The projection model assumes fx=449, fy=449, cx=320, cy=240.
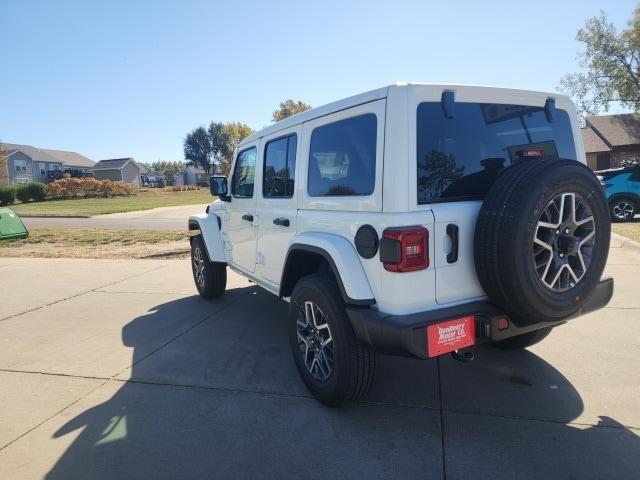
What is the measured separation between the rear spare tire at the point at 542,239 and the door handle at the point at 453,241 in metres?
0.11

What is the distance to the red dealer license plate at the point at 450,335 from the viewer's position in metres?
2.46

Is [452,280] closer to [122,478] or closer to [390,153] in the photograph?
[390,153]

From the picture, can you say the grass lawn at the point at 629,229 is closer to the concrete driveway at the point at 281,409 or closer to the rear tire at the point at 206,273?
the concrete driveway at the point at 281,409

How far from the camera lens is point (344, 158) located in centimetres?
300

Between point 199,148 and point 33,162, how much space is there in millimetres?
30620

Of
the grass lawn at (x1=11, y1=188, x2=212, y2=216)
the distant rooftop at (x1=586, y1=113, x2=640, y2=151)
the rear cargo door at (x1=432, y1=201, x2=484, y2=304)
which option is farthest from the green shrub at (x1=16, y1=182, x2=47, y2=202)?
the distant rooftop at (x1=586, y1=113, x2=640, y2=151)

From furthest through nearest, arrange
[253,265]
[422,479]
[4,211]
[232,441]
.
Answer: [4,211] < [253,265] < [232,441] < [422,479]

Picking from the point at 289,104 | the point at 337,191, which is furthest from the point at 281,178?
the point at 289,104

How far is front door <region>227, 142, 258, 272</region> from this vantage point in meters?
4.38

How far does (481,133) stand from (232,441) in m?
2.44

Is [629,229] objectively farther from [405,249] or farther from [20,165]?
[20,165]

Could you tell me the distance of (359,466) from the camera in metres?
2.48

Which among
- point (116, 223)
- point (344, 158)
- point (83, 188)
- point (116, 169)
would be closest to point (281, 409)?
point (344, 158)

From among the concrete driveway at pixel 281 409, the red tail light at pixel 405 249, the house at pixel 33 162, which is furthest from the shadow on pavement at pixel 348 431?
the house at pixel 33 162
